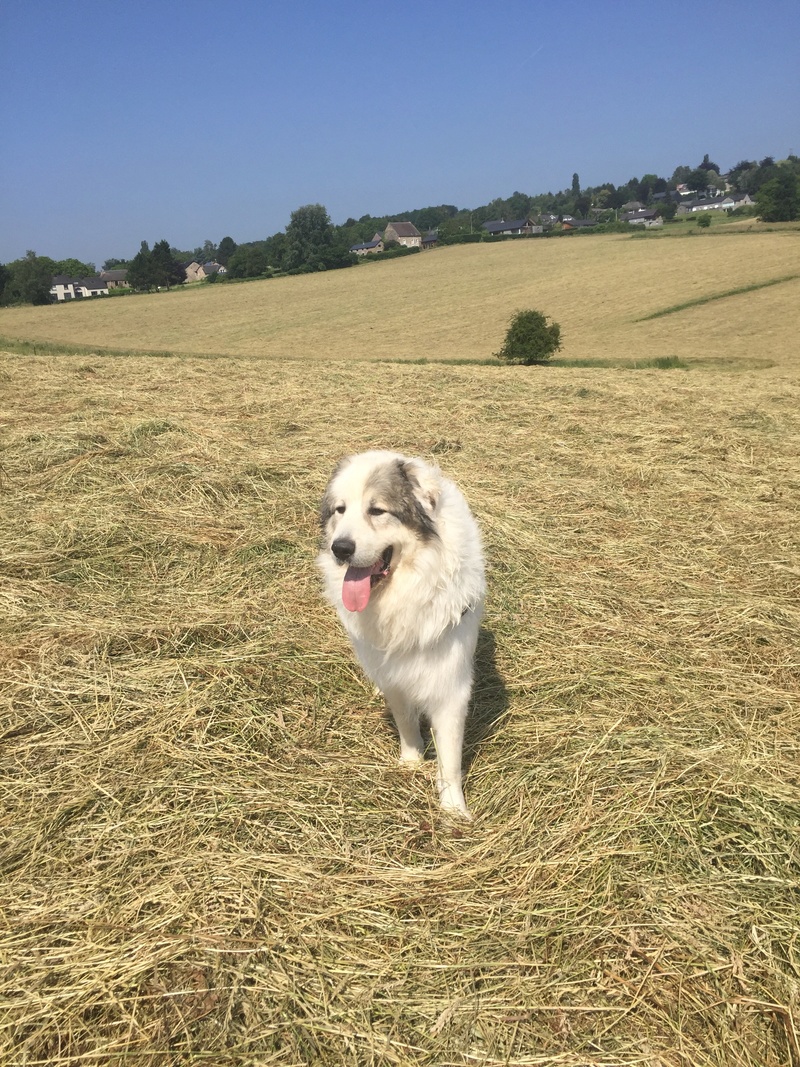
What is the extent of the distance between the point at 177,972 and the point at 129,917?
304mm

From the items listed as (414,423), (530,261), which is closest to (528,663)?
(414,423)

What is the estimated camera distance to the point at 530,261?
60.9m

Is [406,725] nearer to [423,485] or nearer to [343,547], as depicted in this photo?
[343,547]

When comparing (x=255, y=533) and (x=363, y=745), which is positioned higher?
(x=255, y=533)

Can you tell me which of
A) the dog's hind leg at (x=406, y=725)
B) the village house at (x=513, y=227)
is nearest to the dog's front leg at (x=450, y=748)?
the dog's hind leg at (x=406, y=725)

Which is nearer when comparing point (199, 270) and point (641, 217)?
point (641, 217)

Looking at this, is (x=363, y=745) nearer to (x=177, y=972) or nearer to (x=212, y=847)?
(x=212, y=847)

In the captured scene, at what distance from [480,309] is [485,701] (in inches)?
1625

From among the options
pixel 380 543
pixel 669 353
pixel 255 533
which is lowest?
pixel 669 353

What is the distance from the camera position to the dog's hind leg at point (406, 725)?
325cm

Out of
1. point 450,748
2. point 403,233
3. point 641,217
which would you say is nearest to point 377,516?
point 450,748

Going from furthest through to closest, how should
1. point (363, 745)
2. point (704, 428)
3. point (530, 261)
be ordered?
point (530, 261) < point (704, 428) < point (363, 745)

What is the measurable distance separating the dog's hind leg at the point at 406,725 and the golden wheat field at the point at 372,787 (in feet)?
0.37

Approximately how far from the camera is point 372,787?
314cm
